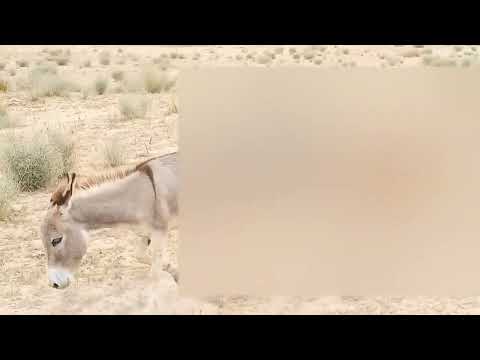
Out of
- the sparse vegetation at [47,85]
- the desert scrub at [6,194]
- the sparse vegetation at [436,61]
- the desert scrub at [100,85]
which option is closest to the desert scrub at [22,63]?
the sparse vegetation at [47,85]

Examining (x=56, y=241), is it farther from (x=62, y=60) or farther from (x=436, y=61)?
(x=436, y=61)

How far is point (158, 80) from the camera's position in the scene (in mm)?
9766

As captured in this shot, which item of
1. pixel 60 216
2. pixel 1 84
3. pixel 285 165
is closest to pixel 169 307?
pixel 60 216

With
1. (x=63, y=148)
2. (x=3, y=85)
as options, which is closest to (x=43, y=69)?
(x=3, y=85)

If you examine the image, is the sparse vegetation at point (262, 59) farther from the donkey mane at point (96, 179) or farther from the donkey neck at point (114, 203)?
the donkey neck at point (114, 203)

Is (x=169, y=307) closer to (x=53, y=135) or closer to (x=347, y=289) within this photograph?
(x=347, y=289)

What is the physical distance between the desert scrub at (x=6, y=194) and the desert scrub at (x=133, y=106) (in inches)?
71.7

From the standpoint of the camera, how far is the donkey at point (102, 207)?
19.4ft

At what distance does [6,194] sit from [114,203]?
1.85 m

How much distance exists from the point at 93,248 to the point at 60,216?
2.22 feet

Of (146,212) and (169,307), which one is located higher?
(146,212)

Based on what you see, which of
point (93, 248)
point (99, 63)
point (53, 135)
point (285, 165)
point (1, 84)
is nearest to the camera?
point (285, 165)

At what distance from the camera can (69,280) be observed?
601cm

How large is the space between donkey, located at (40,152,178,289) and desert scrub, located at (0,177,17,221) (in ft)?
4.25
